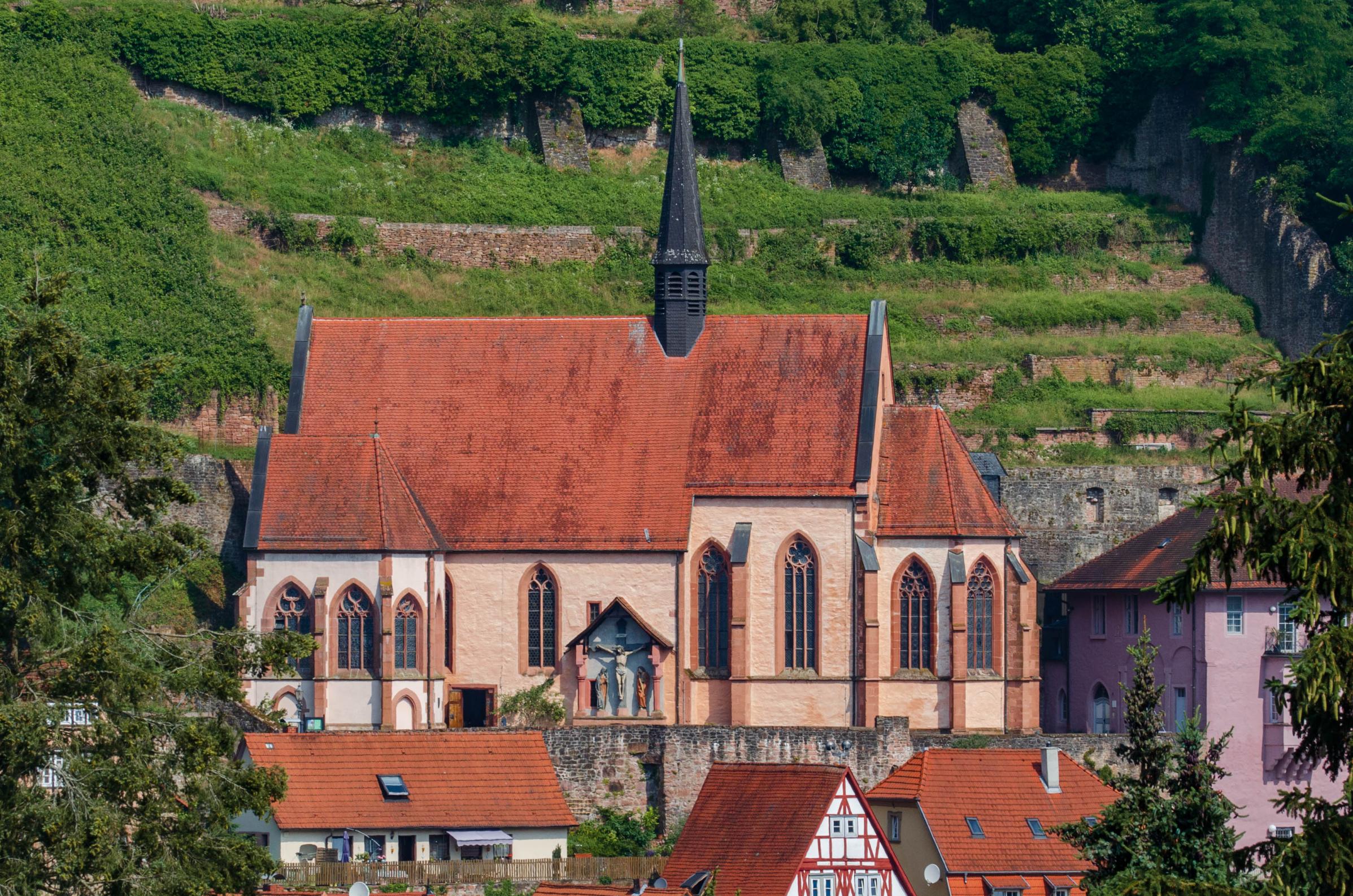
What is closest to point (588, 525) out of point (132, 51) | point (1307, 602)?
point (132, 51)

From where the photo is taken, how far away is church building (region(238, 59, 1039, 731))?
5366 cm

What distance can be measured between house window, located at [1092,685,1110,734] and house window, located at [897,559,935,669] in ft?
15.4

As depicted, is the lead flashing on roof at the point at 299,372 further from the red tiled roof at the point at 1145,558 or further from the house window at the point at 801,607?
the red tiled roof at the point at 1145,558

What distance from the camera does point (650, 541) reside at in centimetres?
5478

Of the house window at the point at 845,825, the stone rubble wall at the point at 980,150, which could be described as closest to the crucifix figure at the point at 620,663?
the house window at the point at 845,825

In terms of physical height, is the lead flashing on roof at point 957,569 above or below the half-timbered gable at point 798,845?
above

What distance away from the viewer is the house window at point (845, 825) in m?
43.9

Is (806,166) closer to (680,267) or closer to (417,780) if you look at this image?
(680,267)

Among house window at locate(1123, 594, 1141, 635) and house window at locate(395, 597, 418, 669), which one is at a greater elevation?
house window at locate(1123, 594, 1141, 635)

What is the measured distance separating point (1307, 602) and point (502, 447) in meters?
37.6

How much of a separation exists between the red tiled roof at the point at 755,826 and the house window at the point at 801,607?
7.28m

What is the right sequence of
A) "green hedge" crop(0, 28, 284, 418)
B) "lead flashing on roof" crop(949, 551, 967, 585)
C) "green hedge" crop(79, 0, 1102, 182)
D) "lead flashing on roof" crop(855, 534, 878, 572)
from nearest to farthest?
"lead flashing on roof" crop(855, 534, 878, 572), "lead flashing on roof" crop(949, 551, 967, 585), "green hedge" crop(0, 28, 284, 418), "green hedge" crop(79, 0, 1102, 182)

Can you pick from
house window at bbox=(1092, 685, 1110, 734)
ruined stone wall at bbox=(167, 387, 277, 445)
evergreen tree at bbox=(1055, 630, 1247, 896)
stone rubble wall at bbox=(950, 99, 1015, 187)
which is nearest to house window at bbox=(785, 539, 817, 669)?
house window at bbox=(1092, 685, 1110, 734)

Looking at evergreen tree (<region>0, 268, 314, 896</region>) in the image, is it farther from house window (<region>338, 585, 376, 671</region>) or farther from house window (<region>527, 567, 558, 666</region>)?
house window (<region>527, 567, 558, 666</region>)
